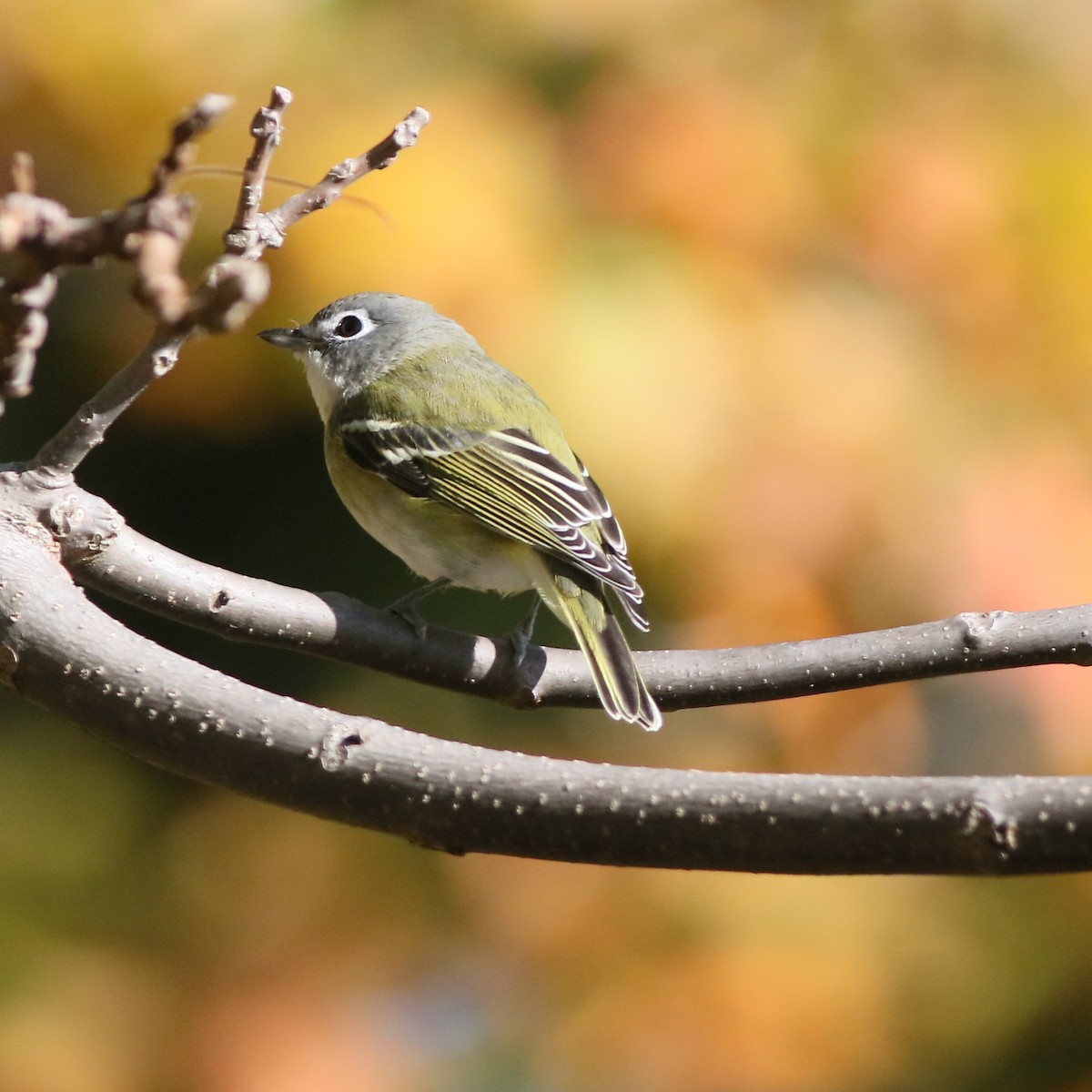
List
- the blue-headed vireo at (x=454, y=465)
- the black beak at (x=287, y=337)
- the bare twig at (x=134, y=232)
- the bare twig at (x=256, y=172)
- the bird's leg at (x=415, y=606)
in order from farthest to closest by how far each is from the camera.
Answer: the black beak at (x=287, y=337) < the blue-headed vireo at (x=454, y=465) < the bird's leg at (x=415, y=606) < the bare twig at (x=256, y=172) < the bare twig at (x=134, y=232)

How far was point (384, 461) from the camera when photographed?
3.77 m

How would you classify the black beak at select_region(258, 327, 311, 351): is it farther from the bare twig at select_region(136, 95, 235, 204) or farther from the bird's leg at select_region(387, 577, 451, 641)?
the bare twig at select_region(136, 95, 235, 204)

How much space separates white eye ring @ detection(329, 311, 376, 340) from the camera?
4191 millimetres

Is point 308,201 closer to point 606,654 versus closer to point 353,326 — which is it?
point 606,654

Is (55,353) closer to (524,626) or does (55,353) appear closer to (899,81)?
(524,626)

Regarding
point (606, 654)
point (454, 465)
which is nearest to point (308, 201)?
point (606, 654)

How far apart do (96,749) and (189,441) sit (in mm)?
970

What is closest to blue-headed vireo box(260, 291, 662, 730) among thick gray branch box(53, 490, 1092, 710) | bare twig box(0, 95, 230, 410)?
thick gray branch box(53, 490, 1092, 710)

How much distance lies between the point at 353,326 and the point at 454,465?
2.45 feet

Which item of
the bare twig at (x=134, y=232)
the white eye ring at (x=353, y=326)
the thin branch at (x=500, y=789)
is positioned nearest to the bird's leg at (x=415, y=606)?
the thin branch at (x=500, y=789)

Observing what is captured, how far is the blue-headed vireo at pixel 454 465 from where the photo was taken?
3.37 metres

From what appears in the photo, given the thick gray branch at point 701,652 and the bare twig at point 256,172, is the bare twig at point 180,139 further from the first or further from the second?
the thick gray branch at point 701,652

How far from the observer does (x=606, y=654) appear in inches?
105

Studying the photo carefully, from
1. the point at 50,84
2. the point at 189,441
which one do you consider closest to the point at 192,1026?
the point at 189,441
